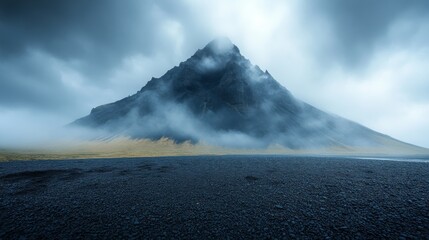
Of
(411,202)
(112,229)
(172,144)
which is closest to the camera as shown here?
(112,229)

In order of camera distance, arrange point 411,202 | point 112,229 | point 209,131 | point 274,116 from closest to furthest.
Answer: point 112,229
point 411,202
point 209,131
point 274,116

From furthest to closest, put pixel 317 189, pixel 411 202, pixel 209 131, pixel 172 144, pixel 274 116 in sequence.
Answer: pixel 274 116
pixel 209 131
pixel 172 144
pixel 317 189
pixel 411 202

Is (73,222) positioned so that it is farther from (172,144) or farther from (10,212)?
(172,144)

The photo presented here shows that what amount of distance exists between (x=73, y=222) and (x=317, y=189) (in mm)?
20647

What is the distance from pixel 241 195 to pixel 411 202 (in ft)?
42.8

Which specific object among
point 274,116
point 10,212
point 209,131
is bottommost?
point 10,212

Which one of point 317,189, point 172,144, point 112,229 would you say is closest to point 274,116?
point 172,144

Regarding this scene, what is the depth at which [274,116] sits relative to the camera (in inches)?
7677

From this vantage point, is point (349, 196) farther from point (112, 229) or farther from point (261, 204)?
point (112, 229)

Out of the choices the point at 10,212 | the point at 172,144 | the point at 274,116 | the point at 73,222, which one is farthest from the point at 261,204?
the point at 274,116

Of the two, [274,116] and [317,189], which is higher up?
[274,116]

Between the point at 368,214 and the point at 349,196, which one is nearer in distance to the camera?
the point at 368,214

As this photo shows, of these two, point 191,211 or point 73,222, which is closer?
point 73,222

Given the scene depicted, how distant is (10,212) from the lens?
13516 millimetres
